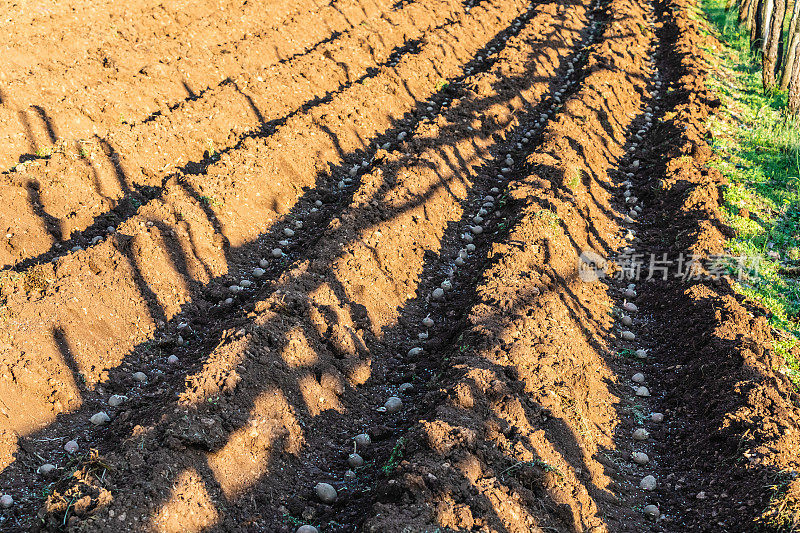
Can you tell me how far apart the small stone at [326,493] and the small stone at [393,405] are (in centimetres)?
79

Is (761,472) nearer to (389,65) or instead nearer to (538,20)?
(389,65)

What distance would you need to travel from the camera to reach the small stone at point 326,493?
3.78 metres

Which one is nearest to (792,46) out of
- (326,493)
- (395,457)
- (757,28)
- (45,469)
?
(757,28)

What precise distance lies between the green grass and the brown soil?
318 mm

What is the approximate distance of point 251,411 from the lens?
408 cm

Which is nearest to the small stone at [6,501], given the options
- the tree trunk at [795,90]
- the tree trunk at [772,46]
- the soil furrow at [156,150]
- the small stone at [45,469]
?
the small stone at [45,469]

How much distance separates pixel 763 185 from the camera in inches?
286

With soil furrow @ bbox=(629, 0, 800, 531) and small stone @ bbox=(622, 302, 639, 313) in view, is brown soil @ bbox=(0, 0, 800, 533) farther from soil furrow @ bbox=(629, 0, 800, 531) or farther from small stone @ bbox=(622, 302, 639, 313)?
small stone @ bbox=(622, 302, 639, 313)

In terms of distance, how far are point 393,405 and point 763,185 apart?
5097 millimetres

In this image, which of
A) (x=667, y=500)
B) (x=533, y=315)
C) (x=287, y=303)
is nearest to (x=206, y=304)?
(x=287, y=303)

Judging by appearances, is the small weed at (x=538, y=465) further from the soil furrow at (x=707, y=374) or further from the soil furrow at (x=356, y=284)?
the soil furrow at (x=356, y=284)

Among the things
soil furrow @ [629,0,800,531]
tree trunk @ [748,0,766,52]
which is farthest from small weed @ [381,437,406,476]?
tree trunk @ [748,0,766,52]

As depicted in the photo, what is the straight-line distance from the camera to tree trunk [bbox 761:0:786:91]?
9609mm

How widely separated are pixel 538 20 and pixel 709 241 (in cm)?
678
